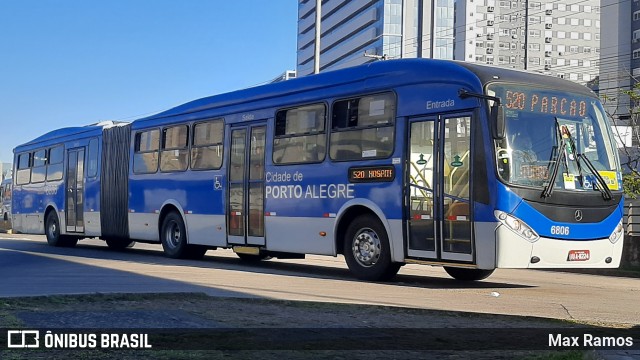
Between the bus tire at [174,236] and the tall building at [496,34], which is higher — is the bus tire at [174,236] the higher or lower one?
the lower one

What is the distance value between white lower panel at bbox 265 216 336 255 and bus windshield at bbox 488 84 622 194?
3.55m

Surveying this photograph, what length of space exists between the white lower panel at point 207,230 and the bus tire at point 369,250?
392cm

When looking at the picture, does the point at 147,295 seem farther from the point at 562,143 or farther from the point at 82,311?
the point at 562,143

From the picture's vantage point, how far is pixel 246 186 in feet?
51.6

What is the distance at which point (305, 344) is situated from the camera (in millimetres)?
6586

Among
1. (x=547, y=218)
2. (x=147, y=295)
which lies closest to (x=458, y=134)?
(x=547, y=218)

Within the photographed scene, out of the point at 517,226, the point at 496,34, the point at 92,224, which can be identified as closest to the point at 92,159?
the point at 92,224

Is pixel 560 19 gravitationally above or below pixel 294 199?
above

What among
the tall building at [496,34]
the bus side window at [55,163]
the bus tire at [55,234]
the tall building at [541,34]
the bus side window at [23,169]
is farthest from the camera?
the tall building at [541,34]

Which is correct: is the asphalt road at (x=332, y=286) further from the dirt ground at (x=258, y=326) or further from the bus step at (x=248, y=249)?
the dirt ground at (x=258, y=326)

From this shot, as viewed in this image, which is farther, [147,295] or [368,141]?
[368,141]

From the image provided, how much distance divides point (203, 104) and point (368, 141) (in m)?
5.84

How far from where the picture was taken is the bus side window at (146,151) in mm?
19438

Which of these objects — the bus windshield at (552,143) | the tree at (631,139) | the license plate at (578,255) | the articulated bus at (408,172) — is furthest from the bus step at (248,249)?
the tree at (631,139)
